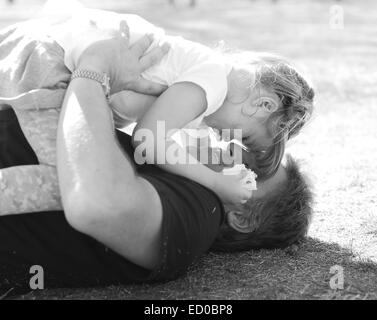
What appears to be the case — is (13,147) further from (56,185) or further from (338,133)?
(338,133)

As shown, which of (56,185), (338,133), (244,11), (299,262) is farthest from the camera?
(244,11)

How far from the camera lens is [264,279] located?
242cm

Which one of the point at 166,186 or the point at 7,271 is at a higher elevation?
the point at 166,186

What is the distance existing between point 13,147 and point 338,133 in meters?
2.78

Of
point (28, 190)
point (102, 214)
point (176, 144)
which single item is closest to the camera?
point (102, 214)

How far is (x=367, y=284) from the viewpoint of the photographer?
2.37 metres

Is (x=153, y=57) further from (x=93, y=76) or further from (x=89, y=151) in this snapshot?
(x=89, y=151)

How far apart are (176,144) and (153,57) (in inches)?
17.1

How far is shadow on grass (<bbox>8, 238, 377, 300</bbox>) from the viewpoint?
90.0 inches

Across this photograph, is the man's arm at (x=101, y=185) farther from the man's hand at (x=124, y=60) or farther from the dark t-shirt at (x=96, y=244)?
the man's hand at (x=124, y=60)

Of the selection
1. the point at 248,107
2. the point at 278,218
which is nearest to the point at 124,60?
the point at 248,107

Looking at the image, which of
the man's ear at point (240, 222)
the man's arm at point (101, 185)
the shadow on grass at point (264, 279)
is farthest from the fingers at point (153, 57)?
the shadow on grass at point (264, 279)

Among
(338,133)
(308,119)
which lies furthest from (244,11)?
(308,119)

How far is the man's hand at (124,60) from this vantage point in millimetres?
2322
